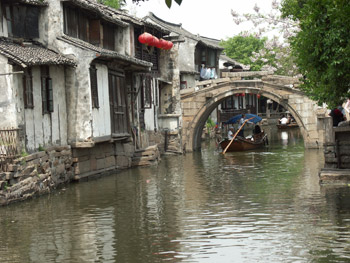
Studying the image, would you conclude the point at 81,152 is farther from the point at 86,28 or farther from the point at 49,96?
the point at 86,28

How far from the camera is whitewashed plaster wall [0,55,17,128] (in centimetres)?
1542

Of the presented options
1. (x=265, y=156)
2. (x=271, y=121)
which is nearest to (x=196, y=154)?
(x=265, y=156)

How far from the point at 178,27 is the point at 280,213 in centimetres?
2910

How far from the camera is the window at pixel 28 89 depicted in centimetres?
1633

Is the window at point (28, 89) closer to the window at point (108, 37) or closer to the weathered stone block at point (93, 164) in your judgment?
the weathered stone block at point (93, 164)

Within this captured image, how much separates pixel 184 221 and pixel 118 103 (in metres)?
10.3

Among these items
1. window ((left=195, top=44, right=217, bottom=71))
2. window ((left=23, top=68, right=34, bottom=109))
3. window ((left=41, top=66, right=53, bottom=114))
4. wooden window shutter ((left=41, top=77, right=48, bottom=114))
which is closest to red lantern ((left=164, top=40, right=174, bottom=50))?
window ((left=41, top=66, right=53, bottom=114))

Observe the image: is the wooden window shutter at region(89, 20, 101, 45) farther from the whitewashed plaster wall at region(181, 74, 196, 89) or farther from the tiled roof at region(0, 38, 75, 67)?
the whitewashed plaster wall at region(181, 74, 196, 89)

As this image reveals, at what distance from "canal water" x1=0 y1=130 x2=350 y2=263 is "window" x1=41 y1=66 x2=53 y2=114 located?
7.95 feet

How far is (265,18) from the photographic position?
2377 centimetres

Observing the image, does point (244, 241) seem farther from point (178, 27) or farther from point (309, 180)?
point (178, 27)

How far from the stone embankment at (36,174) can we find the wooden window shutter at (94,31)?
15.5 ft

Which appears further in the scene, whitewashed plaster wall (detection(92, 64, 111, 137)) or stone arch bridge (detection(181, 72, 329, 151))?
stone arch bridge (detection(181, 72, 329, 151))

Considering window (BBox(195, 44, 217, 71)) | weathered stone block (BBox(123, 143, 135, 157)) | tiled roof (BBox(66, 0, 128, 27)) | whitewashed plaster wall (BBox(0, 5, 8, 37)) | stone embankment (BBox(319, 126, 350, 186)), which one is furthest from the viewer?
window (BBox(195, 44, 217, 71))
